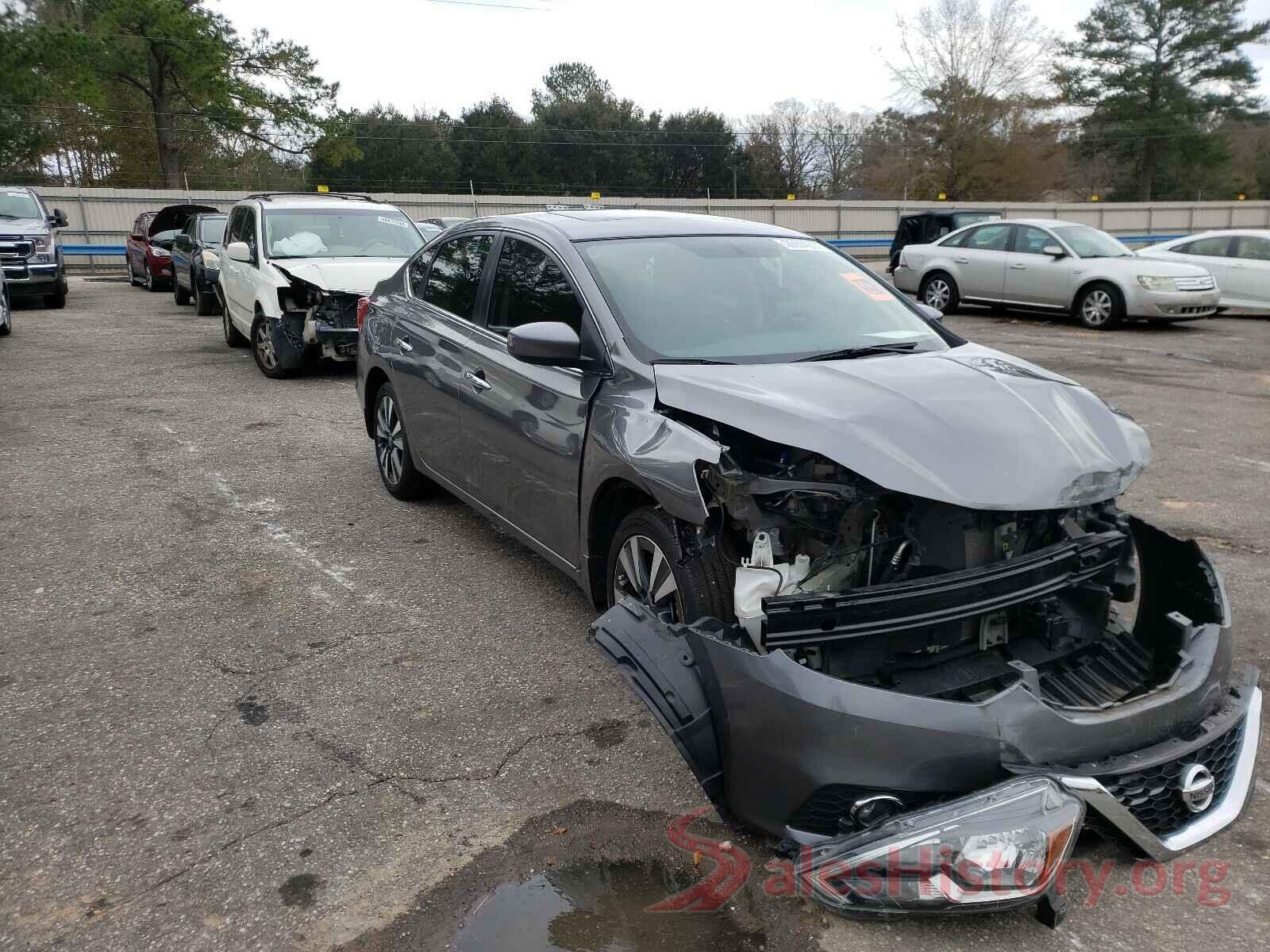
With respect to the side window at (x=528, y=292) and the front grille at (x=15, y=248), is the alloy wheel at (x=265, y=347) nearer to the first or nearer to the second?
the side window at (x=528, y=292)

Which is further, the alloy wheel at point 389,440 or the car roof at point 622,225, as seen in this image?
the alloy wheel at point 389,440

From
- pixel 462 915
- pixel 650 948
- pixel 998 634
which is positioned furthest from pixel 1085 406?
pixel 462 915

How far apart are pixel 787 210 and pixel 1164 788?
34472mm

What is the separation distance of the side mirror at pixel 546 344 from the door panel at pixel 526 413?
14cm

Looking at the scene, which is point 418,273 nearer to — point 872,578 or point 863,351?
point 863,351

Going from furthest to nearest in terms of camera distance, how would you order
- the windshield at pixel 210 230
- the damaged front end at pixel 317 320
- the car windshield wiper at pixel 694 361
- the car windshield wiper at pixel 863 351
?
the windshield at pixel 210 230 < the damaged front end at pixel 317 320 < the car windshield wiper at pixel 863 351 < the car windshield wiper at pixel 694 361

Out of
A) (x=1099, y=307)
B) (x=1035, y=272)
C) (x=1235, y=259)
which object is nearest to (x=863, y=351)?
(x=1099, y=307)

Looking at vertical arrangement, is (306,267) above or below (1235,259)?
above

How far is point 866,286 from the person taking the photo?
452 cm

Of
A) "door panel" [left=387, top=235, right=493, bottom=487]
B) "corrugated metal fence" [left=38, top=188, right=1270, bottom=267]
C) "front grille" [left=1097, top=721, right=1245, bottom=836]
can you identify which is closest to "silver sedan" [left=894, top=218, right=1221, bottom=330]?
"corrugated metal fence" [left=38, top=188, right=1270, bottom=267]

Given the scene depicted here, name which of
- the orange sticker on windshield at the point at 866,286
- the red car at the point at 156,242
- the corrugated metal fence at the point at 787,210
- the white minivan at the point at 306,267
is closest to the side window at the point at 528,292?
the orange sticker on windshield at the point at 866,286

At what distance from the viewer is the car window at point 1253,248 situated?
51.1 ft

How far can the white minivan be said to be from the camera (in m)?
9.91

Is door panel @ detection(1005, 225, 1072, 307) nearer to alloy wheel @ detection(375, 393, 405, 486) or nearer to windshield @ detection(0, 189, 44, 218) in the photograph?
alloy wheel @ detection(375, 393, 405, 486)
